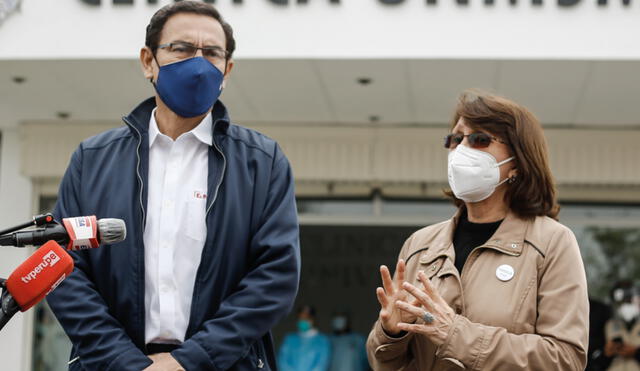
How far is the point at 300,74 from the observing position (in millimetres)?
8758

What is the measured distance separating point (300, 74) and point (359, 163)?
2.23 meters

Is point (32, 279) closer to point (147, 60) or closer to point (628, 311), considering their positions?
point (147, 60)

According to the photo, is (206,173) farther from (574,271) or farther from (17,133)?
(17,133)

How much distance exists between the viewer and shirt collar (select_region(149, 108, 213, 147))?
288 centimetres

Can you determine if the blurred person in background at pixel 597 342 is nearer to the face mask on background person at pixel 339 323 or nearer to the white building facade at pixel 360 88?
the white building facade at pixel 360 88

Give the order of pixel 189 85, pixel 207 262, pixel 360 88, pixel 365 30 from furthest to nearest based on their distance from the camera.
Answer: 1. pixel 360 88
2. pixel 365 30
3. pixel 189 85
4. pixel 207 262

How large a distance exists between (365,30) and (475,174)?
5.42 m

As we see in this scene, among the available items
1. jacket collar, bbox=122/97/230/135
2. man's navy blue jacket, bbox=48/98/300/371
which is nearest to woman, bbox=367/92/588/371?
man's navy blue jacket, bbox=48/98/300/371

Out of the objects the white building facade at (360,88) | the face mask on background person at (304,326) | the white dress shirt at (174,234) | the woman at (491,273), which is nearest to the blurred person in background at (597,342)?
the white building facade at (360,88)

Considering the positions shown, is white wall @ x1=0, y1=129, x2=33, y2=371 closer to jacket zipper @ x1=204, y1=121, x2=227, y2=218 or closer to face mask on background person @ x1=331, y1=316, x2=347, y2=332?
face mask on background person @ x1=331, y1=316, x2=347, y2=332

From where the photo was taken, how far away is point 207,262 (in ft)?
8.86

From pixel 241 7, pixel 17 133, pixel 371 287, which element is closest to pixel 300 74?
pixel 241 7

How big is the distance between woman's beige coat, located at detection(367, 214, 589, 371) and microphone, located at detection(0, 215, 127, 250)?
3.67 feet

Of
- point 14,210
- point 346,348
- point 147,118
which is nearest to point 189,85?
point 147,118
